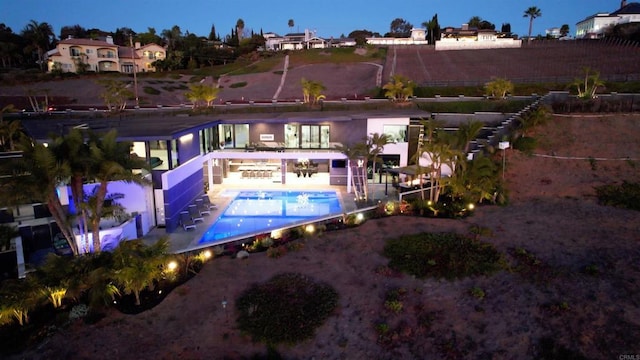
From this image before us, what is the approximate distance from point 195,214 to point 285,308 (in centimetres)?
1069

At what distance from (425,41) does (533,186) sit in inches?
3514

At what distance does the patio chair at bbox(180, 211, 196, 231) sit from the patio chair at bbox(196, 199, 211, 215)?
0.92 metres

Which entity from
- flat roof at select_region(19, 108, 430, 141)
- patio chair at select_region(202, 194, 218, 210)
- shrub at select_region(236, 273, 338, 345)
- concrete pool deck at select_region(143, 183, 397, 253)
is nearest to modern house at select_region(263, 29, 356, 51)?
flat roof at select_region(19, 108, 430, 141)

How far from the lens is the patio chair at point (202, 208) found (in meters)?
22.9

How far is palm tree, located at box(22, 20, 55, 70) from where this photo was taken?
77375 millimetres

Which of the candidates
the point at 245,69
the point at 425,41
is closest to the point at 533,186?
the point at 245,69

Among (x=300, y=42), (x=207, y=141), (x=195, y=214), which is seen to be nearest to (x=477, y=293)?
(x=195, y=214)

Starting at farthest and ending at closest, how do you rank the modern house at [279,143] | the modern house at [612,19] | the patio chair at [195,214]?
the modern house at [612,19], the modern house at [279,143], the patio chair at [195,214]

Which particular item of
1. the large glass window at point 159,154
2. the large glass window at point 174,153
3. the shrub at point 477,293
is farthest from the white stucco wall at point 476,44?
the shrub at point 477,293

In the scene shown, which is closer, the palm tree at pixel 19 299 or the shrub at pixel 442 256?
the palm tree at pixel 19 299

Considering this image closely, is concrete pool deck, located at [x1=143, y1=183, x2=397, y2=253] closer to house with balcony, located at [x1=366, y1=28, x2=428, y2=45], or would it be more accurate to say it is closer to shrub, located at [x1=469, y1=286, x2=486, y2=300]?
shrub, located at [x1=469, y1=286, x2=486, y2=300]

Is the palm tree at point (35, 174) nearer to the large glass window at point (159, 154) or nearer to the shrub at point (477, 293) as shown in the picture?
the large glass window at point (159, 154)

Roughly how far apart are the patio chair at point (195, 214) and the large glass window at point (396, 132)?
45.2ft

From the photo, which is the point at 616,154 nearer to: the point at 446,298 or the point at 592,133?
the point at 592,133
